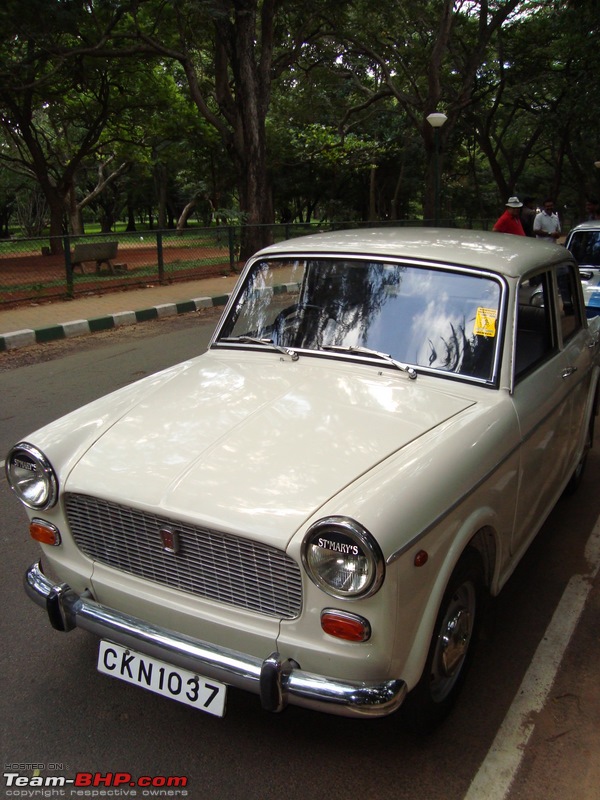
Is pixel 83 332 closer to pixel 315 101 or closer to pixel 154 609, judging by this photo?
pixel 154 609

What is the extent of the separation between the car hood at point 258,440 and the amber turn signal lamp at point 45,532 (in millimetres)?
245

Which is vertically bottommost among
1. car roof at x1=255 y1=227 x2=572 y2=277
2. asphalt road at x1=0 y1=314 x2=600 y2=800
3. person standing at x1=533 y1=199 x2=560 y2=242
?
asphalt road at x1=0 y1=314 x2=600 y2=800

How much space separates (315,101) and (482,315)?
904 inches

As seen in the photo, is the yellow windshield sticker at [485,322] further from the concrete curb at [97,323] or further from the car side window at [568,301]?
the concrete curb at [97,323]

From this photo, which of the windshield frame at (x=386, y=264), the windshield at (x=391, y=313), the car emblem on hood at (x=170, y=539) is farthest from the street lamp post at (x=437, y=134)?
the car emblem on hood at (x=170, y=539)

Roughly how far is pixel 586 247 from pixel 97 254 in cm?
1050

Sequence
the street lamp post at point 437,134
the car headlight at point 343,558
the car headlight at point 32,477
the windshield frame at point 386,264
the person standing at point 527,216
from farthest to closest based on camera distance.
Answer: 1. the street lamp post at point 437,134
2. the person standing at point 527,216
3. the windshield frame at point 386,264
4. the car headlight at point 32,477
5. the car headlight at point 343,558

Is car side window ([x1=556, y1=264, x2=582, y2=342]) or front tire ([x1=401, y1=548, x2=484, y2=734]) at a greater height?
car side window ([x1=556, y1=264, x2=582, y2=342])

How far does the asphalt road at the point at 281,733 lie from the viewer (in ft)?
7.52

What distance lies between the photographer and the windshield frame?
296 cm

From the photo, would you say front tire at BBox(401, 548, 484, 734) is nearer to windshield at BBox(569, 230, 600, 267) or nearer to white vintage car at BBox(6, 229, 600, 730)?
white vintage car at BBox(6, 229, 600, 730)

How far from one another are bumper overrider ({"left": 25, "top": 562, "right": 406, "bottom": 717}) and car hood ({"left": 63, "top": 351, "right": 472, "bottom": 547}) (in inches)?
16.5

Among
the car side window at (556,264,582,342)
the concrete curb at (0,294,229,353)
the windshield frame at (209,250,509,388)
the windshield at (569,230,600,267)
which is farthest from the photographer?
the concrete curb at (0,294,229,353)

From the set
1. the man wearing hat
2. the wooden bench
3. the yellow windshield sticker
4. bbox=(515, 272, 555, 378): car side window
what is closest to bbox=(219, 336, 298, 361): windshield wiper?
the yellow windshield sticker
